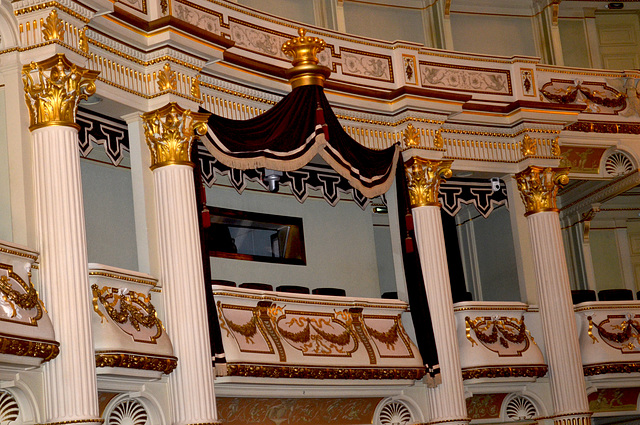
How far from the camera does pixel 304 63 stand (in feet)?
39.6

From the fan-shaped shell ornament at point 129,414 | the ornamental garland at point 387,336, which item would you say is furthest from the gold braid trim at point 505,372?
the fan-shaped shell ornament at point 129,414

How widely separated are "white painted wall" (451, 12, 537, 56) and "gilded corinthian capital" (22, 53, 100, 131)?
8747mm

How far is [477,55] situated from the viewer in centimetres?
1486

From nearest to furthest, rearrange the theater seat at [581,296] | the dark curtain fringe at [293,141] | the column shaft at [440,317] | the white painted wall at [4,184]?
1. the white painted wall at [4,184]
2. the dark curtain fringe at [293,141]
3. the column shaft at [440,317]
4. the theater seat at [581,296]

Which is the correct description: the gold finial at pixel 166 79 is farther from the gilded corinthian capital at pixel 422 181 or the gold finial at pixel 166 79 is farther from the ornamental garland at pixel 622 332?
the ornamental garland at pixel 622 332

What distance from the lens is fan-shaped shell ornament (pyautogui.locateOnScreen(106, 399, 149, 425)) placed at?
10086 mm

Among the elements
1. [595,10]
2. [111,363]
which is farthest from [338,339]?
[595,10]

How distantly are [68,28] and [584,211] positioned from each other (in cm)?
1066

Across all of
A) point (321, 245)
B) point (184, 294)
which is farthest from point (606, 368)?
point (184, 294)

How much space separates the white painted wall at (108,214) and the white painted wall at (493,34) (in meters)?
6.51

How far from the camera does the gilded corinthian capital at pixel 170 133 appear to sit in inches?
429

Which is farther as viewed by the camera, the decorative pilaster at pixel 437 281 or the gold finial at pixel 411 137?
the gold finial at pixel 411 137

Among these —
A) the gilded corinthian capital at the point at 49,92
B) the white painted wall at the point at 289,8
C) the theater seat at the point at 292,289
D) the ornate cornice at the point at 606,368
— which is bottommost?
the ornate cornice at the point at 606,368

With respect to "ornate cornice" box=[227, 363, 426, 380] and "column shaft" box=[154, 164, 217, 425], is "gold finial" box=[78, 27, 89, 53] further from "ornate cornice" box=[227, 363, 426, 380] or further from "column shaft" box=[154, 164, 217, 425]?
"ornate cornice" box=[227, 363, 426, 380]
